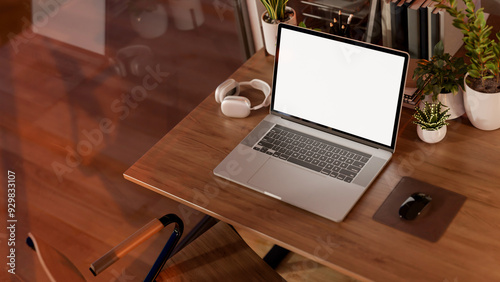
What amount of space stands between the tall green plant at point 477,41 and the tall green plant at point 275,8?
1.91 ft

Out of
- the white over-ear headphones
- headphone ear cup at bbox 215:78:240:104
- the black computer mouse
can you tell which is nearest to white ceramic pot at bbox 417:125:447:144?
the black computer mouse

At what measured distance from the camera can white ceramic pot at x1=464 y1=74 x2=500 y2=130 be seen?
5.30ft

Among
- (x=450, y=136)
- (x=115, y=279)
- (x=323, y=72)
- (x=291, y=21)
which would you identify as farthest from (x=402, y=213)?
(x=115, y=279)

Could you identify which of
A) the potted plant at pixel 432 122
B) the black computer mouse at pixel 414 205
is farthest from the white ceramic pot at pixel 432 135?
the black computer mouse at pixel 414 205

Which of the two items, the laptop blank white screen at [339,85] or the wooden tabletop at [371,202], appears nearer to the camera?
the wooden tabletop at [371,202]

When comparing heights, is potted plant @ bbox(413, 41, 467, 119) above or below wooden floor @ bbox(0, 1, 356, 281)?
above

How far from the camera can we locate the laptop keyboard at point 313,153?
1.63m

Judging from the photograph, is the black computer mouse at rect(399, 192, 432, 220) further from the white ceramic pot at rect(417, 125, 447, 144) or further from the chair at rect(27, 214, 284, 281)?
the chair at rect(27, 214, 284, 281)

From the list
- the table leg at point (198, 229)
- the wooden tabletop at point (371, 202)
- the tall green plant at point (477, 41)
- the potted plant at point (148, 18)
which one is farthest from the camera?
the table leg at point (198, 229)

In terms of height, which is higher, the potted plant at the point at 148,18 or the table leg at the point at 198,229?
the potted plant at the point at 148,18

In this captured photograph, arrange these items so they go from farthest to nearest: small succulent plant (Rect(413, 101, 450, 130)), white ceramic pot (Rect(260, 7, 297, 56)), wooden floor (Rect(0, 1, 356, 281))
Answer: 1. wooden floor (Rect(0, 1, 356, 281))
2. white ceramic pot (Rect(260, 7, 297, 56))
3. small succulent plant (Rect(413, 101, 450, 130))

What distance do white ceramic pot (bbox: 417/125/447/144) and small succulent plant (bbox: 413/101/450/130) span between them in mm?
11

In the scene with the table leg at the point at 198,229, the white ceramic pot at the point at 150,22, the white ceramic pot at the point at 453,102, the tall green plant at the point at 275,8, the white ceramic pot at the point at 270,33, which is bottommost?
the table leg at the point at 198,229

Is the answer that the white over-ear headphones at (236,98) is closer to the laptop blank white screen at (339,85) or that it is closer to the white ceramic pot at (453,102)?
the laptop blank white screen at (339,85)
